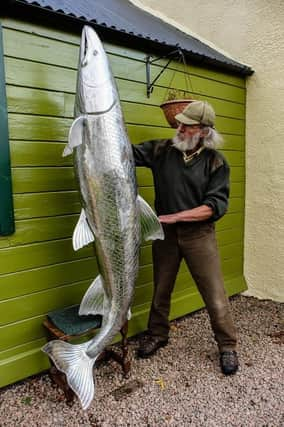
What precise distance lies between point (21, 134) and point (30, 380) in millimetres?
1762

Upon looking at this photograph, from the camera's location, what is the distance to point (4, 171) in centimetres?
240

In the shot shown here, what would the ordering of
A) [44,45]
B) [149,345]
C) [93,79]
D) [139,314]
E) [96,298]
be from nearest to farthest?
[93,79] < [96,298] < [44,45] < [149,345] < [139,314]

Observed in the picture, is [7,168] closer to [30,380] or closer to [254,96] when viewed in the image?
[30,380]

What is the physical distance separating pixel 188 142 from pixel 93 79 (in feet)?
2.98

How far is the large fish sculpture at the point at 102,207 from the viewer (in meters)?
2.07

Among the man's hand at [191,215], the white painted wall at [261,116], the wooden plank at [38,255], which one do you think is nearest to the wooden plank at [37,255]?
the wooden plank at [38,255]

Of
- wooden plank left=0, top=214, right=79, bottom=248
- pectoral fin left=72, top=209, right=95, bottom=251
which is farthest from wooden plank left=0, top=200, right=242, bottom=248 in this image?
pectoral fin left=72, top=209, right=95, bottom=251

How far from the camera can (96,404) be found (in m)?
2.44

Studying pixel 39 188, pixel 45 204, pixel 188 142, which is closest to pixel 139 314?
pixel 45 204

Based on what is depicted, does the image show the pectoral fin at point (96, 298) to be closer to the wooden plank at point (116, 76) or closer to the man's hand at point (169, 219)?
the man's hand at point (169, 219)

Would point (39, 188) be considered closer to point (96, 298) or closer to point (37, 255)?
point (37, 255)

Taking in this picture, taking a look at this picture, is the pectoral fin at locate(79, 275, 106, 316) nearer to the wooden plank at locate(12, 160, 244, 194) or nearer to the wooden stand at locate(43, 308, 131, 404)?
the wooden stand at locate(43, 308, 131, 404)

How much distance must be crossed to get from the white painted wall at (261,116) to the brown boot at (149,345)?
1.78 meters

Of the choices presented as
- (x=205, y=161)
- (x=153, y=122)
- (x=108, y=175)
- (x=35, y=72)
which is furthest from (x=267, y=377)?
(x=35, y=72)
